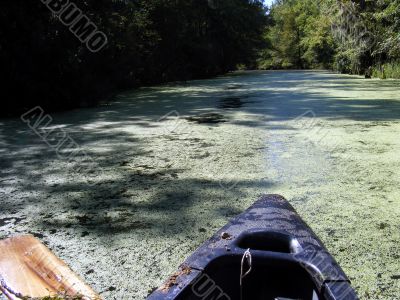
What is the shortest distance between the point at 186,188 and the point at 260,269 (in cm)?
133

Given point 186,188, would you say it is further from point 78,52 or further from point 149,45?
point 149,45

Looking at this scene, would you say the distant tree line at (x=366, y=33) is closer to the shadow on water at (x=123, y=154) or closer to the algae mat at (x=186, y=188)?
the shadow on water at (x=123, y=154)

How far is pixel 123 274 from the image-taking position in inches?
54.4

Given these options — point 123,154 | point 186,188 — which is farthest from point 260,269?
point 123,154

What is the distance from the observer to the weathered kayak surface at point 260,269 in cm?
85

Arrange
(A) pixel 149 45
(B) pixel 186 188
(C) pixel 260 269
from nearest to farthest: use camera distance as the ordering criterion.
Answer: (C) pixel 260 269, (B) pixel 186 188, (A) pixel 149 45

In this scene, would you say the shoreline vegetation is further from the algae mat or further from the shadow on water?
the algae mat

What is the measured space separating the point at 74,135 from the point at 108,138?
0.39 metres

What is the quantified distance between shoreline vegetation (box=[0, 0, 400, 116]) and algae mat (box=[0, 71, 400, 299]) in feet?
3.92

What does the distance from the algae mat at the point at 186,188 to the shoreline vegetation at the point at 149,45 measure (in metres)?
1.19

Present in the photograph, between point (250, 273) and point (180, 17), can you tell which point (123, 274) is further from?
point (180, 17)

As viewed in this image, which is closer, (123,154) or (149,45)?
(123,154)

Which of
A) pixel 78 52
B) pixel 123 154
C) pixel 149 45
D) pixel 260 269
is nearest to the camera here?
pixel 260 269

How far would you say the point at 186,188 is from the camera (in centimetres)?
228
